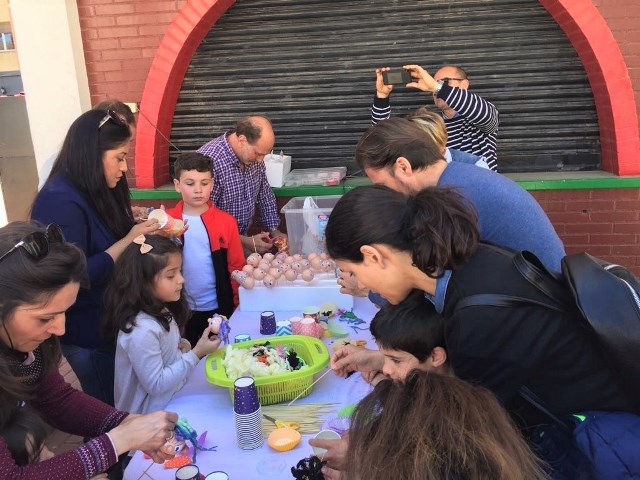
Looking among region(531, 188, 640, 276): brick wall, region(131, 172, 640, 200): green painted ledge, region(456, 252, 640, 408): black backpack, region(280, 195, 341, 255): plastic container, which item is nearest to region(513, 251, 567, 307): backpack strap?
region(456, 252, 640, 408): black backpack

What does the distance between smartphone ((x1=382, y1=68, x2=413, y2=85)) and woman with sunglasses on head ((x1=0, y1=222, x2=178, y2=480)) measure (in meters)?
3.05

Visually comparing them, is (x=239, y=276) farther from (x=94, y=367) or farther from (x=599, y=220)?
(x=599, y=220)

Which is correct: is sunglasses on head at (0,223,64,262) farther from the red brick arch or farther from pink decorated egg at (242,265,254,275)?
the red brick arch

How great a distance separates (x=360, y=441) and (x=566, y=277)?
2.47 ft

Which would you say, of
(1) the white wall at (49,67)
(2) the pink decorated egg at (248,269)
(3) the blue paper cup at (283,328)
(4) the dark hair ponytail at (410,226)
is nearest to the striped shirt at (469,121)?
(2) the pink decorated egg at (248,269)

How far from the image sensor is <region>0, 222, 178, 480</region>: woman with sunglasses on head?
5.28 feet

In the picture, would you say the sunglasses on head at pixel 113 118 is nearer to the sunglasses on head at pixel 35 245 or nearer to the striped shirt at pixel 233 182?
the sunglasses on head at pixel 35 245

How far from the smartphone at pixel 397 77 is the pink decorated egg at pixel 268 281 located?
1.93m

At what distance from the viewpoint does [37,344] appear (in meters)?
1.78

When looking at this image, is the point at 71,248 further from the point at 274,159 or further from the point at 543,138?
the point at 543,138

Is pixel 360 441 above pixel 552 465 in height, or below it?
above

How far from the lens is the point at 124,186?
2.97m

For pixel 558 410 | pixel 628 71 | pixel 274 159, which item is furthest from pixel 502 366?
pixel 628 71

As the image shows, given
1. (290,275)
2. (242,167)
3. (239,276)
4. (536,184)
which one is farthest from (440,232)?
(536,184)
